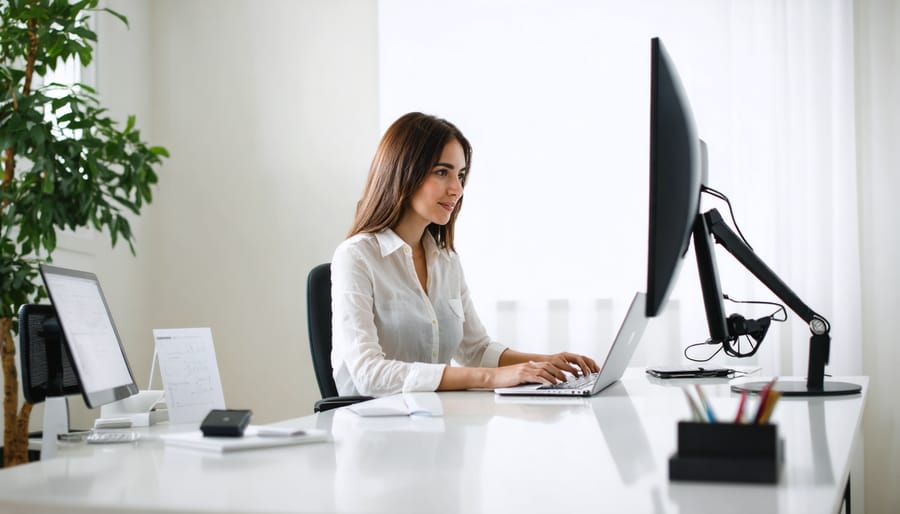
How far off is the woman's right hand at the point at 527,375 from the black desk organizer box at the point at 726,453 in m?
1.07

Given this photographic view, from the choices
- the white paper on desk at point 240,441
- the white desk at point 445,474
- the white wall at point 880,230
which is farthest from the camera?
the white wall at point 880,230

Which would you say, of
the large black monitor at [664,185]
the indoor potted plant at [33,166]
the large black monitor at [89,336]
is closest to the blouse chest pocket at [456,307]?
the large black monitor at [89,336]

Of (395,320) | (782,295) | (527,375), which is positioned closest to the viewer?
(782,295)

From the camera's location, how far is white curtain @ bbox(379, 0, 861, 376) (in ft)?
11.9

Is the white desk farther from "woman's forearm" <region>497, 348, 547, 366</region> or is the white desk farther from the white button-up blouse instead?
"woman's forearm" <region>497, 348, 547, 366</region>

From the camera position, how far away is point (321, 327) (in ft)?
7.74

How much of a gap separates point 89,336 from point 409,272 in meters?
1.07

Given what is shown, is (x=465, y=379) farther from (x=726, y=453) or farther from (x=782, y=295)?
(x=726, y=453)

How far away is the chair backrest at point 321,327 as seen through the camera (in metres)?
2.32

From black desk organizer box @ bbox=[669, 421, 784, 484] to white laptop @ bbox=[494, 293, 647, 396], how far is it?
85cm

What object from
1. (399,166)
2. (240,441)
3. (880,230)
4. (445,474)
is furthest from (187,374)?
(880,230)

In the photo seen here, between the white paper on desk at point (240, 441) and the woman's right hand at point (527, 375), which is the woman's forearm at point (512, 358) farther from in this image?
the white paper on desk at point (240, 441)

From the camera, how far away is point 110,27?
4109 mm

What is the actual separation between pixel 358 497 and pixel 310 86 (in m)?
3.77
